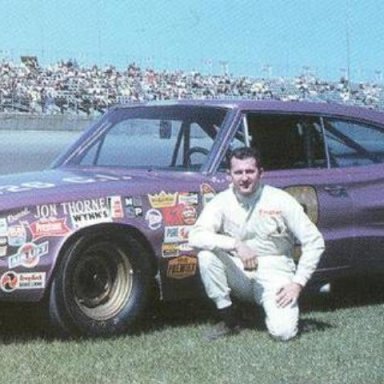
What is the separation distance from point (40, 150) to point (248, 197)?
55.7 feet

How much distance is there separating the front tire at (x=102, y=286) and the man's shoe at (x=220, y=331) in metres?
0.45

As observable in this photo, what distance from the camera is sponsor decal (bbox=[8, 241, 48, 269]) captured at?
5160 mm

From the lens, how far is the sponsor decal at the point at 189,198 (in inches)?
228

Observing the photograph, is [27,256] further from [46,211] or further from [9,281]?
[46,211]

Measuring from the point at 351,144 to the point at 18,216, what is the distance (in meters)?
2.68

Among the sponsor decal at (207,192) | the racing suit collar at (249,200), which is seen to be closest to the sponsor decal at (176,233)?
the sponsor decal at (207,192)

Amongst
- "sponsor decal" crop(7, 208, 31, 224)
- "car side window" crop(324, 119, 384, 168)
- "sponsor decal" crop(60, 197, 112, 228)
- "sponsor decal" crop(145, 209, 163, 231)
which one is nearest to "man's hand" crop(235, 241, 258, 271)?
"sponsor decal" crop(145, 209, 163, 231)

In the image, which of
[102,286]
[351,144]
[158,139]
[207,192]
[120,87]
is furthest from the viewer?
[120,87]

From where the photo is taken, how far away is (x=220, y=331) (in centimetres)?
556

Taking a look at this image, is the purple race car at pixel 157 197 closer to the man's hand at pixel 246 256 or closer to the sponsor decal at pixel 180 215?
the sponsor decal at pixel 180 215

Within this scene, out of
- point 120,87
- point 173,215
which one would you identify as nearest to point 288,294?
point 173,215

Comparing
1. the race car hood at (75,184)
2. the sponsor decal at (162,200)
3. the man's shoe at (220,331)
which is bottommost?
the man's shoe at (220,331)

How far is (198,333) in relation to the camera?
5.73 meters

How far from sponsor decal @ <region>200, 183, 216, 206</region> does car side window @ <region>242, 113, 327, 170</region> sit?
52 centimetres
